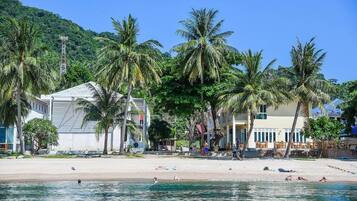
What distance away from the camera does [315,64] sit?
48.8 m

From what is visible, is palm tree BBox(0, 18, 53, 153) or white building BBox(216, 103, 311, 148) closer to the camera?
palm tree BBox(0, 18, 53, 153)

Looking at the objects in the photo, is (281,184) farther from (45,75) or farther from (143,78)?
(45,75)

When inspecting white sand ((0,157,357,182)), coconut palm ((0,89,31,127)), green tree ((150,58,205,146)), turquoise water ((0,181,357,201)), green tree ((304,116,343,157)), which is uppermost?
green tree ((150,58,205,146))

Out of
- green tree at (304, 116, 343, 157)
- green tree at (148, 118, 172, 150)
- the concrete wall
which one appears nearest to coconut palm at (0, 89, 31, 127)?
the concrete wall

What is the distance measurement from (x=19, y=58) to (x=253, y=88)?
20.3 m

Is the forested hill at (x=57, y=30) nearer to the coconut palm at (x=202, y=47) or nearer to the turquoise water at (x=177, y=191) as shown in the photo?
the coconut palm at (x=202, y=47)

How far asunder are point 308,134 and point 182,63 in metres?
14.6

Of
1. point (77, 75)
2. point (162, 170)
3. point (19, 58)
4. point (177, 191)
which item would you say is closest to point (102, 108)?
point (19, 58)

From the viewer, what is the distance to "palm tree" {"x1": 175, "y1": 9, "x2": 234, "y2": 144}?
53844mm

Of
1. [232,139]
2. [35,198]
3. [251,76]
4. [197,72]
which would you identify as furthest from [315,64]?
[35,198]

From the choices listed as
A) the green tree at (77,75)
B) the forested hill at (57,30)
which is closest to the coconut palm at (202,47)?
the green tree at (77,75)

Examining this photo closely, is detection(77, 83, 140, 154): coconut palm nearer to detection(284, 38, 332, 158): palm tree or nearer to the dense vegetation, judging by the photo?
the dense vegetation

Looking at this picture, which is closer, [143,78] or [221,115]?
[143,78]

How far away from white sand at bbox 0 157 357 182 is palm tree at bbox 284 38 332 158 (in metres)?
7.52
